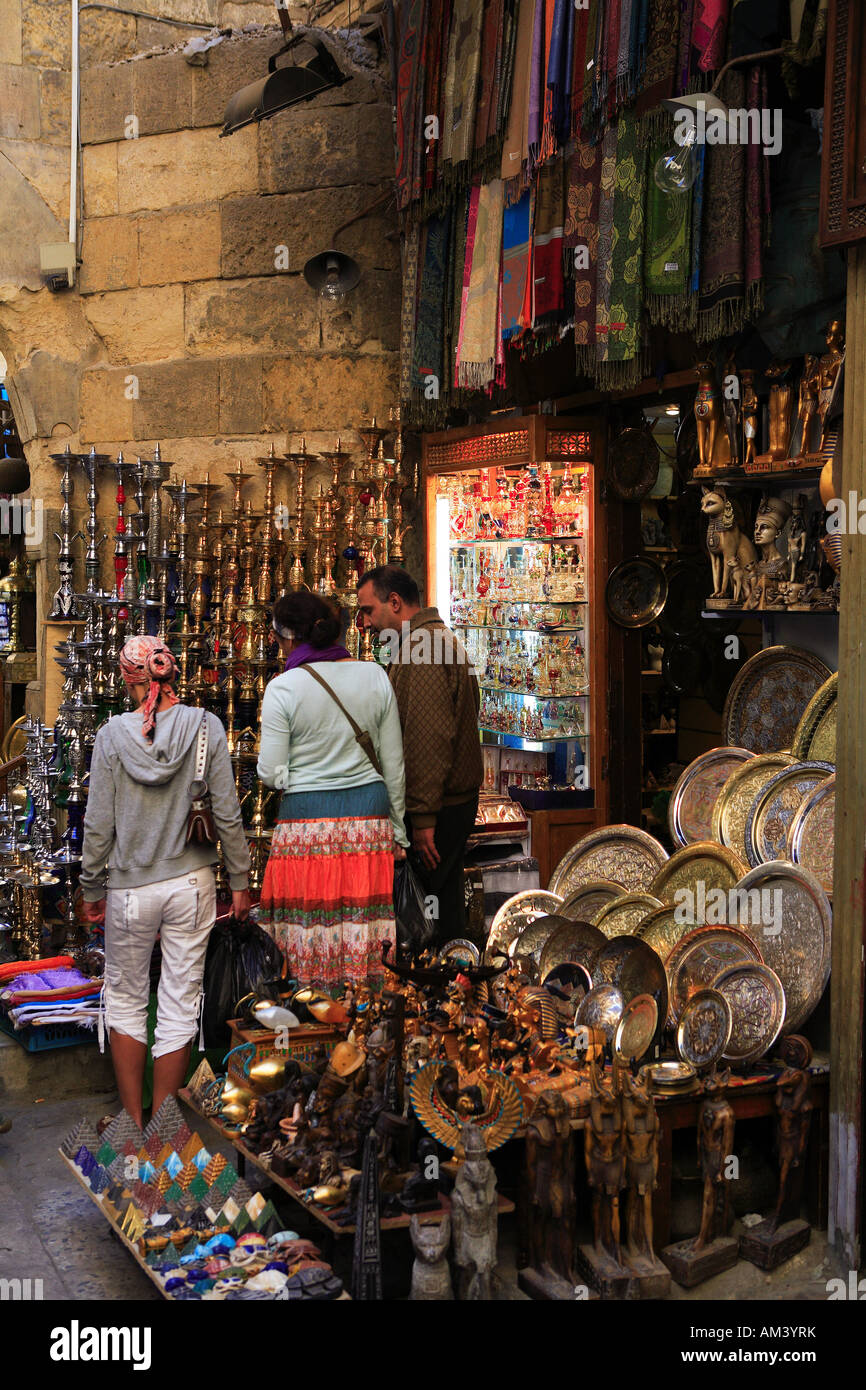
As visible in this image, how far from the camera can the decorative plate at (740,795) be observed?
189 inches

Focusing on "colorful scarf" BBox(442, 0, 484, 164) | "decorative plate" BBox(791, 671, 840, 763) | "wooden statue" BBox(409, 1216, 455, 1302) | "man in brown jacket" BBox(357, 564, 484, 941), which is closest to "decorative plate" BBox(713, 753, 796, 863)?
"decorative plate" BBox(791, 671, 840, 763)

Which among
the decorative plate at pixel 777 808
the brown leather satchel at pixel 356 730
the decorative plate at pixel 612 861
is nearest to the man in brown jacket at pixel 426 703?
the brown leather satchel at pixel 356 730

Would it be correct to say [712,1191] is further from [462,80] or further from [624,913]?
[462,80]

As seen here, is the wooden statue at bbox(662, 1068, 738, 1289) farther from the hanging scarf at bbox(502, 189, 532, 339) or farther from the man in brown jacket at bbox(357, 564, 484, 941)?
the hanging scarf at bbox(502, 189, 532, 339)

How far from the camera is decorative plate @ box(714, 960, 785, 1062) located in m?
3.77

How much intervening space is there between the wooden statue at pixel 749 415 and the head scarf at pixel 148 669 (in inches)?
85.5

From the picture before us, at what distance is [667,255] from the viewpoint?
4.65m

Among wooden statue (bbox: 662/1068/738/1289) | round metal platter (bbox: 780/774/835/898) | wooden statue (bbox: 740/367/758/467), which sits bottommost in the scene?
wooden statue (bbox: 662/1068/738/1289)

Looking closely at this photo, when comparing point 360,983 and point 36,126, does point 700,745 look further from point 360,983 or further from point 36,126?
point 36,126

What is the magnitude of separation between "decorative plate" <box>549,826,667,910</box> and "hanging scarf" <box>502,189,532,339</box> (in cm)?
214

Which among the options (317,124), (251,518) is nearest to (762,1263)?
(251,518)

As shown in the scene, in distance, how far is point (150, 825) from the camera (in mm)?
4230

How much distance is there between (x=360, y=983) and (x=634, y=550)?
9.74 ft

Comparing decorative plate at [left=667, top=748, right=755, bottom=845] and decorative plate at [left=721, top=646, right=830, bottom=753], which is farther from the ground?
decorative plate at [left=721, top=646, right=830, bottom=753]
